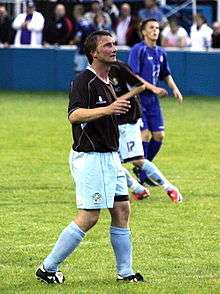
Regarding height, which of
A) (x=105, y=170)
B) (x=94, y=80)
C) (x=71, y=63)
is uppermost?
(x=94, y=80)

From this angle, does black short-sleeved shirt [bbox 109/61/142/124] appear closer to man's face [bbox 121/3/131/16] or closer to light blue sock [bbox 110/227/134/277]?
light blue sock [bbox 110/227/134/277]

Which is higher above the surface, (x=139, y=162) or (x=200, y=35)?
(x=139, y=162)

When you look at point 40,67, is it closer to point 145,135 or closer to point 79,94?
point 145,135

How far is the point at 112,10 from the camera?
36438 millimetres

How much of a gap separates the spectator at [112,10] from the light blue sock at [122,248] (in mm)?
26276

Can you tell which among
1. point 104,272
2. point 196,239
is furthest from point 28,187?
point 104,272

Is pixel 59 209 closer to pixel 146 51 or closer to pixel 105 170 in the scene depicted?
pixel 146 51

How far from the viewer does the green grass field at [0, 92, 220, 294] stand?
32.7 feet

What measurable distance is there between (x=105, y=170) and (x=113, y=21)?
87.1 ft

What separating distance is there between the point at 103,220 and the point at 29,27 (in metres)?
22.1

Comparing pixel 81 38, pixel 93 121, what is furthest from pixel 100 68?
pixel 81 38

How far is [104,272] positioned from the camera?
33.8 feet

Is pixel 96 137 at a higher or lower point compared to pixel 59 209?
higher

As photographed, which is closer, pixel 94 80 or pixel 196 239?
pixel 94 80
